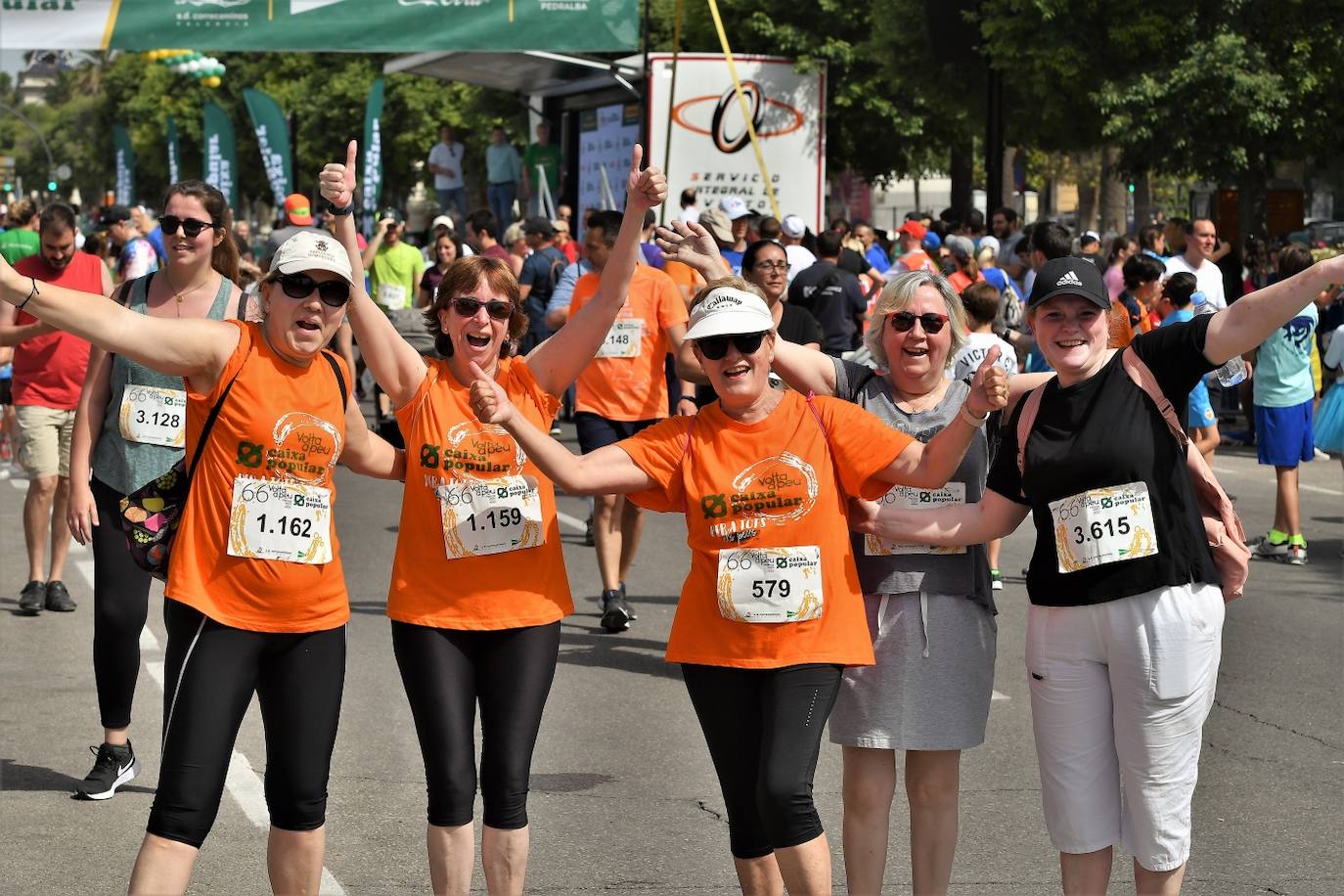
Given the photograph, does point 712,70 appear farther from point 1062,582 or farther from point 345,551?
point 1062,582

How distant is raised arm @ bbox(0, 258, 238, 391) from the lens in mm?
4152

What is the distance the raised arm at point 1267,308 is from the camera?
4.29 metres

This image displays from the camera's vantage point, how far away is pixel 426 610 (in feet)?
15.3

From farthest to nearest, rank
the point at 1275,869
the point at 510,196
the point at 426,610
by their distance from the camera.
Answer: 1. the point at 510,196
2. the point at 1275,869
3. the point at 426,610

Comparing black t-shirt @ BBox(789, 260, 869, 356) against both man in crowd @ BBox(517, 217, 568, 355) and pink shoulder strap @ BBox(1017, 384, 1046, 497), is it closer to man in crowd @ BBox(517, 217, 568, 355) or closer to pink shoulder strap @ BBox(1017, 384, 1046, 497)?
man in crowd @ BBox(517, 217, 568, 355)

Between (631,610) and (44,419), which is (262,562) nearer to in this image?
(631,610)

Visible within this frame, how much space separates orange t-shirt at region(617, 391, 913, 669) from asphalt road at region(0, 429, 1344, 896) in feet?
3.95

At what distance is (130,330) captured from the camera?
4.29 metres

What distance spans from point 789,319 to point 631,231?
187 inches

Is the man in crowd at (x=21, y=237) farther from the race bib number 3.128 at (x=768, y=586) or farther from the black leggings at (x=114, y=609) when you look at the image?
the race bib number 3.128 at (x=768, y=586)

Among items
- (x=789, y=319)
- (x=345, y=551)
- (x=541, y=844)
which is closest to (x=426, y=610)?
(x=541, y=844)

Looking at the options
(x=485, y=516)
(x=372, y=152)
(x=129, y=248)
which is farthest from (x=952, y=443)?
(x=372, y=152)

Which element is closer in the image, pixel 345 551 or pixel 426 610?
pixel 426 610

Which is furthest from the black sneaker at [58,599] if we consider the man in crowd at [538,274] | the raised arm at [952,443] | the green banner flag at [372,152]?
the green banner flag at [372,152]
